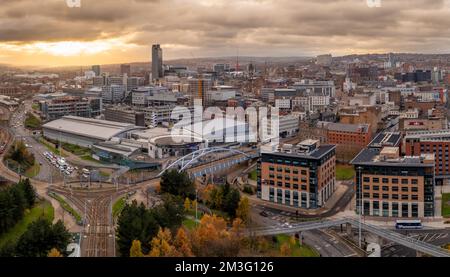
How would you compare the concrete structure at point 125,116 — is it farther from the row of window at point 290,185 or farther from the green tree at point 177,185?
the row of window at point 290,185

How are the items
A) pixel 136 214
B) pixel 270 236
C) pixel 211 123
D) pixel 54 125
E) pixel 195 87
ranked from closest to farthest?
pixel 136 214 → pixel 270 236 → pixel 211 123 → pixel 54 125 → pixel 195 87

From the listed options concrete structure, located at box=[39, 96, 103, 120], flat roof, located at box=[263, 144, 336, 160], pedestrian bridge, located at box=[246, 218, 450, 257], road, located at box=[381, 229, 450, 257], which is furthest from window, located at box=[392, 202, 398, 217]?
concrete structure, located at box=[39, 96, 103, 120]

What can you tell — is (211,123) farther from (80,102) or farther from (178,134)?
(80,102)

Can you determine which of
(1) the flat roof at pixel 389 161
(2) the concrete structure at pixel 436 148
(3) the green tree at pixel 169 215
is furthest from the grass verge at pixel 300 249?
(2) the concrete structure at pixel 436 148

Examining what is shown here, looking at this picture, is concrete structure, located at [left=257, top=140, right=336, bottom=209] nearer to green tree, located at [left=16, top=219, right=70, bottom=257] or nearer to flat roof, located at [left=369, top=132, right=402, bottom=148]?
flat roof, located at [left=369, top=132, right=402, bottom=148]

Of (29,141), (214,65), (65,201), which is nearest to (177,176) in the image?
(65,201)

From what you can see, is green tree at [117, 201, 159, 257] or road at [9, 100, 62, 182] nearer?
green tree at [117, 201, 159, 257]
